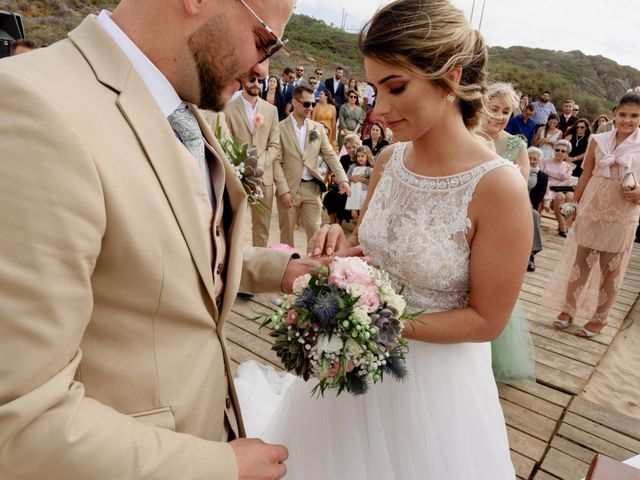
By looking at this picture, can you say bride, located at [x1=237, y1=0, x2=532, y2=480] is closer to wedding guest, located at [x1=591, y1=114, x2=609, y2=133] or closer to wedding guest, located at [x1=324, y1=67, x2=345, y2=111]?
wedding guest, located at [x1=591, y1=114, x2=609, y2=133]

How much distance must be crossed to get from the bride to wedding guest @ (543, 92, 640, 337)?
3370mm

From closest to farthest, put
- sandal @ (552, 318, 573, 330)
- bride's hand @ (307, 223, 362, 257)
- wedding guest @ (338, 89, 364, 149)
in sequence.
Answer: bride's hand @ (307, 223, 362, 257)
sandal @ (552, 318, 573, 330)
wedding guest @ (338, 89, 364, 149)

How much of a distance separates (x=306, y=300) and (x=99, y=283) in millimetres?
608

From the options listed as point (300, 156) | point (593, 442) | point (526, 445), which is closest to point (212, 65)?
point (526, 445)

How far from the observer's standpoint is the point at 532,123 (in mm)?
12219

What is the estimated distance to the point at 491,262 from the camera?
5.51ft

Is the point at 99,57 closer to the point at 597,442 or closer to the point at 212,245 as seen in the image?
the point at 212,245

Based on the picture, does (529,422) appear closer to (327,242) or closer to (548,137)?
(327,242)

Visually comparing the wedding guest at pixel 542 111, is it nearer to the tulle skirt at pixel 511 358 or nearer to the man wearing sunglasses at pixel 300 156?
the man wearing sunglasses at pixel 300 156

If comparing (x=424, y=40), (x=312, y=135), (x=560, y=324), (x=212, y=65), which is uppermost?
(x=424, y=40)

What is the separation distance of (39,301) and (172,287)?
299mm

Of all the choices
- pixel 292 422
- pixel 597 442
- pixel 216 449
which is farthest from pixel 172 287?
pixel 597 442

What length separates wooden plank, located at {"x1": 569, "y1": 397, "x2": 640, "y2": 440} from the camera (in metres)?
3.26

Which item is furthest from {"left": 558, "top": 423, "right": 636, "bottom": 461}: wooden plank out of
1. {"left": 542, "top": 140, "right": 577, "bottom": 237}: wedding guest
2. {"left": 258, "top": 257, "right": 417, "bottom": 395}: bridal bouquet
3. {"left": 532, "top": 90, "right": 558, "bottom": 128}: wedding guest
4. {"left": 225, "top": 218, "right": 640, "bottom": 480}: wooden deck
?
{"left": 532, "top": 90, "right": 558, "bottom": 128}: wedding guest
